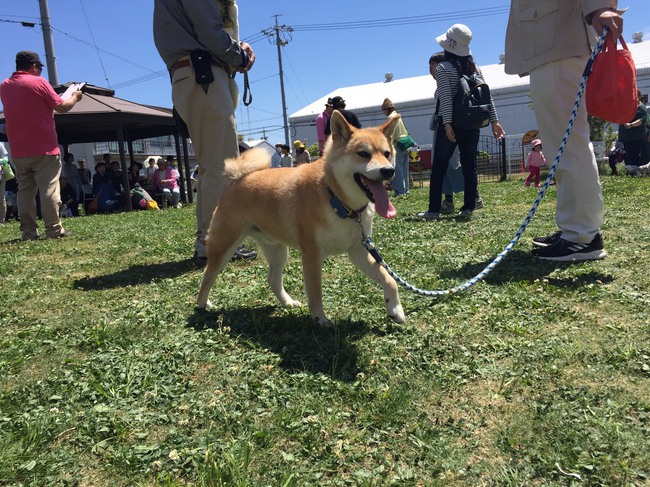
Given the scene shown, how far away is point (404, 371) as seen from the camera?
2.55m

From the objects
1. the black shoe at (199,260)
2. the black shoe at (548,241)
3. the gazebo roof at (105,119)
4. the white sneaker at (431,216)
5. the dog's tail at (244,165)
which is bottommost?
the black shoe at (199,260)

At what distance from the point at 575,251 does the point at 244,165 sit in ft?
9.95

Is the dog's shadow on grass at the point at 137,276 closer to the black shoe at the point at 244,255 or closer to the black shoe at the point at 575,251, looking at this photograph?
the black shoe at the point at 244,255

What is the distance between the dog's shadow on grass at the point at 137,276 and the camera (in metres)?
4.59

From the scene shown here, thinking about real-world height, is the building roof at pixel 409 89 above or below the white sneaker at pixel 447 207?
above

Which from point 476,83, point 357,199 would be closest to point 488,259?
point 357,199

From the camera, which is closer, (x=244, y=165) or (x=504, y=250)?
(x=504, y=250)

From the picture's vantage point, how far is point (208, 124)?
473 cm

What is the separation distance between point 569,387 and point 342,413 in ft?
3.54

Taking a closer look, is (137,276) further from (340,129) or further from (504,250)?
(504,250)

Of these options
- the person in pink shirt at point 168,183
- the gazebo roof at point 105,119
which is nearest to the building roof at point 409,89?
the gazebo roof at point 105,119

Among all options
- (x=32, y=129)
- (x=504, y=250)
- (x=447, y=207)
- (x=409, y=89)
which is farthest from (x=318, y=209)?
(x=409, y=89)

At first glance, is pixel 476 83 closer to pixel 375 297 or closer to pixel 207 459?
pixel 375 297

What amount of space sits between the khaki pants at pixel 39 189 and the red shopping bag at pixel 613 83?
303 inches
